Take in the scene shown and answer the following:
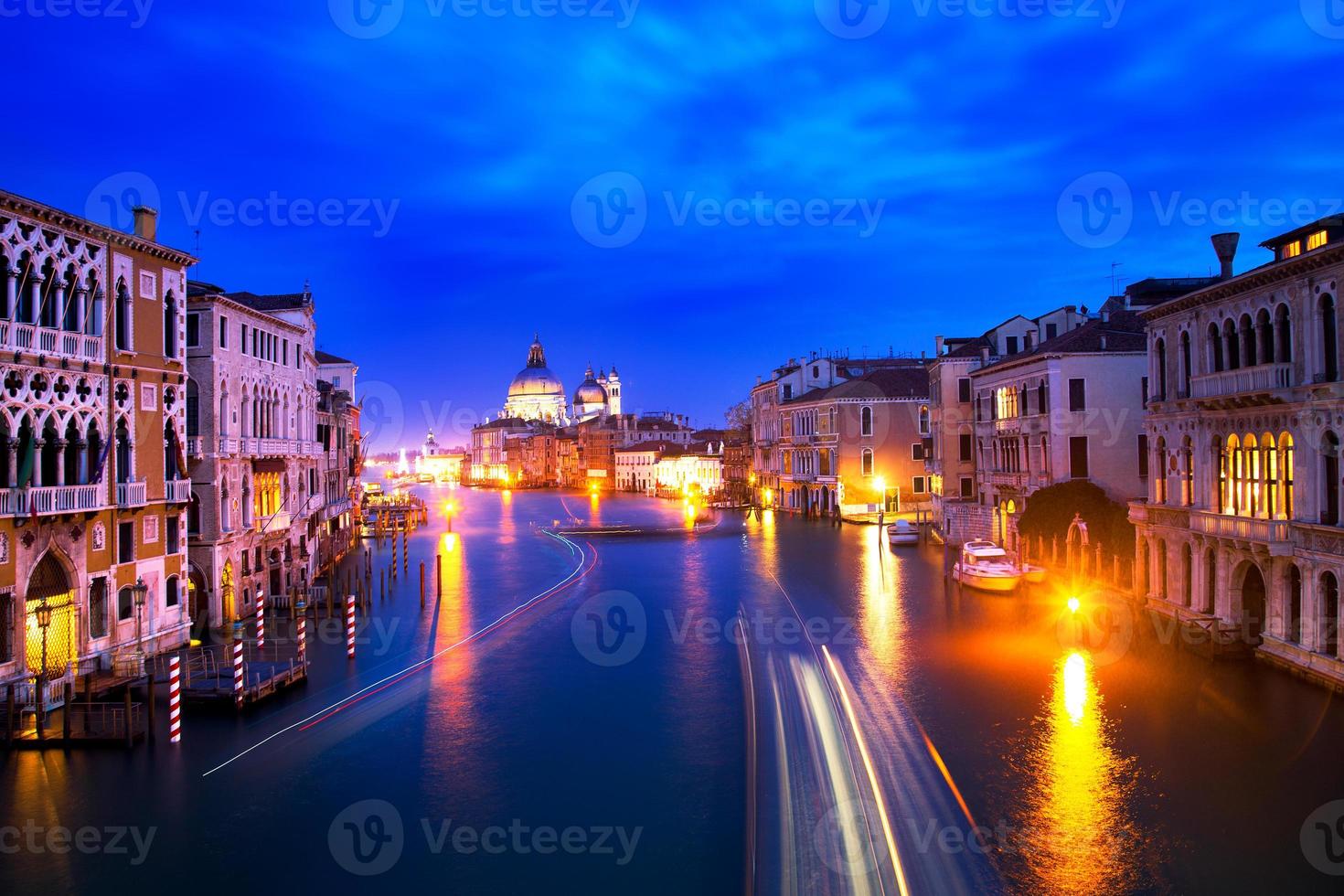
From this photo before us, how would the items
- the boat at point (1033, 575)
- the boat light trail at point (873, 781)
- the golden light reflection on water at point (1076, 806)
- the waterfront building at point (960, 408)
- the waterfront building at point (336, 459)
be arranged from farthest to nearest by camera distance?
the waterfront building at point (960, 408) → the waterfront building at point (336, 459) → the boat at point (1033, 575) → the golden light reflection on water at point (1076, 806) → the boat light trail at point (873, 781)

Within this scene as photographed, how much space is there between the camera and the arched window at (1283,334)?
62.9 ft

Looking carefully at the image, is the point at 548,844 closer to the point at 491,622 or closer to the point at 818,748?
the point at 818,748

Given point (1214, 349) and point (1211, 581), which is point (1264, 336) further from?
point (1211, 581)

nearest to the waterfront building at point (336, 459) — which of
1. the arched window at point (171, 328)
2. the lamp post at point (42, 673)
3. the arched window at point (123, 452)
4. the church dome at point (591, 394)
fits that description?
the arched window at point (171, 328)

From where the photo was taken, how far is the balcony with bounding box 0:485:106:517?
1739cm

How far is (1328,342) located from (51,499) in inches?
968

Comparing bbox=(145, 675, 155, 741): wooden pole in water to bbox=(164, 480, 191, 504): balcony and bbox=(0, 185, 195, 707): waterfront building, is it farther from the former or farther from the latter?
bbox=(164, 480, 191, 504): balcony

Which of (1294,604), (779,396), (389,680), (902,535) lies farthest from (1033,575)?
(779,396)

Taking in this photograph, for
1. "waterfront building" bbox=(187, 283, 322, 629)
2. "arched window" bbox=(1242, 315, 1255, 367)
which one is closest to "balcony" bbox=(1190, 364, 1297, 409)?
"arched window" bbox=(1242, 315, 1255, 367)

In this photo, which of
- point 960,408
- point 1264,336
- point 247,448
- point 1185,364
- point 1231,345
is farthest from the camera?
point 960,408

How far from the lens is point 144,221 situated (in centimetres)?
2302

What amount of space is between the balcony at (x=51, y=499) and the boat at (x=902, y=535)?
3555 centimetres

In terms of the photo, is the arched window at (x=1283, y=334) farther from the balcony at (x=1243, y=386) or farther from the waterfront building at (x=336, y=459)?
the waterfront building at (x=336, y=459)

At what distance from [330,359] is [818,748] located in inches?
1869
